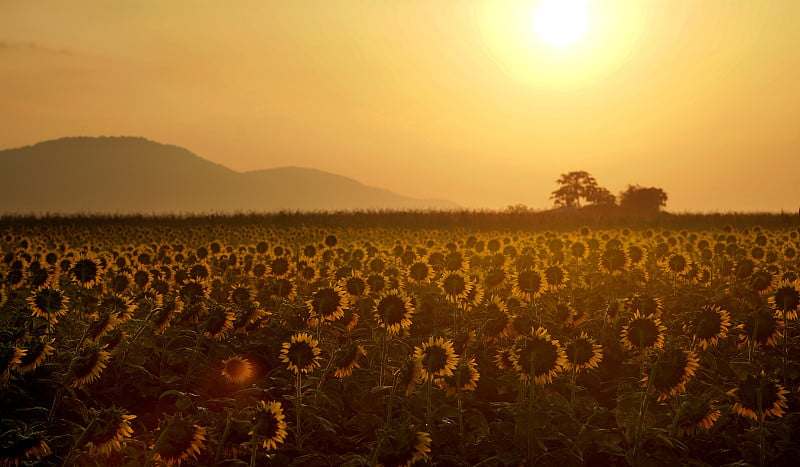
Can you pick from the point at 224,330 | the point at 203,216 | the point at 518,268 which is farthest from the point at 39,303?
the point at 203,216

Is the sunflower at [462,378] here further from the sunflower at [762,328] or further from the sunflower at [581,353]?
the sunflower at [762,328]

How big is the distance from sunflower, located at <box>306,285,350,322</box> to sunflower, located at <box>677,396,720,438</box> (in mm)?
2888

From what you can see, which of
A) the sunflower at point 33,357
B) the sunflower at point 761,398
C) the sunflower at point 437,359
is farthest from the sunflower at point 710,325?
the sunflower at point 33,357

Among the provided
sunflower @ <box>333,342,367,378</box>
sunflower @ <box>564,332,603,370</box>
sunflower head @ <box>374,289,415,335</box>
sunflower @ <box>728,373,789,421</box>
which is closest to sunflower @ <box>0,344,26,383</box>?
sunflower @ <box>333,342,367,378</box>

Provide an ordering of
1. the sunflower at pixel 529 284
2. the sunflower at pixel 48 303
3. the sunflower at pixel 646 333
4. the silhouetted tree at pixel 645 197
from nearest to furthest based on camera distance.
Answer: the sunflower at pixel 646 333
the sunflower at pixel 48 303
the sunflower at pixel 529 284
the silhouetted tree at pixel 645 197

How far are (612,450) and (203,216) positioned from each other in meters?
39.3

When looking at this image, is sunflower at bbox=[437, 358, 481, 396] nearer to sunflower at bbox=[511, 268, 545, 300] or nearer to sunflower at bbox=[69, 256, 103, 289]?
sunflower at bbox=[511, 268, 545, 300]

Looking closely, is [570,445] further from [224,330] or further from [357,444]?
[224,330]

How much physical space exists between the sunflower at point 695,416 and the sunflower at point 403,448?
5.88 feet

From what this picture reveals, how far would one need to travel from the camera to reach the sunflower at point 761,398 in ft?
13.8

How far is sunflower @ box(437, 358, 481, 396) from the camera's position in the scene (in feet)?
14.4

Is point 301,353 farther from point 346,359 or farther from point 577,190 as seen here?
point 577,190

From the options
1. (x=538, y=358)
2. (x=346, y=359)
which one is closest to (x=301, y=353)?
(x=346, y=359)

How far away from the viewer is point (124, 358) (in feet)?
17.8
